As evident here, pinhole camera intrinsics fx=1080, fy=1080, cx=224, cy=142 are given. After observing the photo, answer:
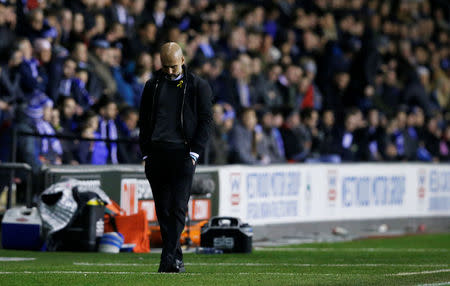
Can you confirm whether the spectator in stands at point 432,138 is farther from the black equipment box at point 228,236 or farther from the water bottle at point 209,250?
the water bottle at point 209,250

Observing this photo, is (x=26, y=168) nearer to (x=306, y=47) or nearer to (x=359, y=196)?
(x=359, y=196)

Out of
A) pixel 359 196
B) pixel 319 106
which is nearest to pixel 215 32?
pixel 319 106

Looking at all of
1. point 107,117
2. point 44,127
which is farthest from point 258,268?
point 107,117

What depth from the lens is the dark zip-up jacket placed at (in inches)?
433

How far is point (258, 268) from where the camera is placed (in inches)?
478

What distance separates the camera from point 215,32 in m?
24.3

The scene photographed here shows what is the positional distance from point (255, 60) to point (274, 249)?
846 centimetres

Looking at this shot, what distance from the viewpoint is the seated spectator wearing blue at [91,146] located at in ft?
57.4

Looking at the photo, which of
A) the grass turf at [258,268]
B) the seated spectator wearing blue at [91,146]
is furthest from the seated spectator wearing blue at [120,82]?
the grass turf at [258,268]

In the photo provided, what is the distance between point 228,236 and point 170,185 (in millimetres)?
4286

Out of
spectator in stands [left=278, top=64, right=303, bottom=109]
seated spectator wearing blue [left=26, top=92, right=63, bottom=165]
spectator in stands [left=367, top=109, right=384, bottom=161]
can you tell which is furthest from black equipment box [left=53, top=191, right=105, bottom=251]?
spectator in stands [left=367, top=109, right=384, bottom=161]

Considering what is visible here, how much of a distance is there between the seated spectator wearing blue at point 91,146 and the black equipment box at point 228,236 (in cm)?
285

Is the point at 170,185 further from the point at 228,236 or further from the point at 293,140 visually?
the point at 293,140

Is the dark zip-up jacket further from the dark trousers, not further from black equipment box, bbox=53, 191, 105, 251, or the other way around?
black equipment box, bbox=53, 191, 105, 251
